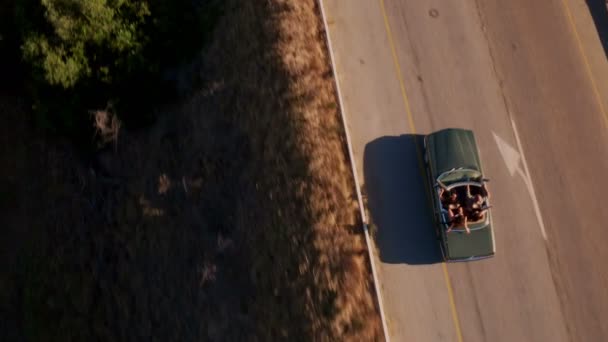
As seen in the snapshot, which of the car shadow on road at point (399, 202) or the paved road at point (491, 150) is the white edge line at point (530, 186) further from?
the car shadow on road at point (399, 202)

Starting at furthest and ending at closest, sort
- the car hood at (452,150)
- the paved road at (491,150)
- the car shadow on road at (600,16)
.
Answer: the car shadow on road at (600,16)
the car hood at (452,150)
the paved road at (491,150)

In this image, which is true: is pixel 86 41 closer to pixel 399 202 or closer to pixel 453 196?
pixel 399 202

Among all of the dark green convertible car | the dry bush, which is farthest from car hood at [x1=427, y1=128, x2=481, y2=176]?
the dry bush

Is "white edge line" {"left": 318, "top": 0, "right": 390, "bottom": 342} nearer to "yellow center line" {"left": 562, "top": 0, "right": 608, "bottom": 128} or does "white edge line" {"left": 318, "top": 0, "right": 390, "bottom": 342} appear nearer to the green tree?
the green tree

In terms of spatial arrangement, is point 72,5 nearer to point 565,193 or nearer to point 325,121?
point 325,121

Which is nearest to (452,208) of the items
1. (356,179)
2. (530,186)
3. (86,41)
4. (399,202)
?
(399,202)

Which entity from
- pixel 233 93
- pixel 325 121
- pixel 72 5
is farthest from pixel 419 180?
pixel 72 5

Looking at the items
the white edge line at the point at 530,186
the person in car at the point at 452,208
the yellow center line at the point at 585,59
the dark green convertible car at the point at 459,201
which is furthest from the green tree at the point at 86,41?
the yellow center line at the point at 585,59

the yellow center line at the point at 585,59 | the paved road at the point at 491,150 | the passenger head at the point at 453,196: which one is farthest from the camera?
the yellow center line at the point at 585,59
